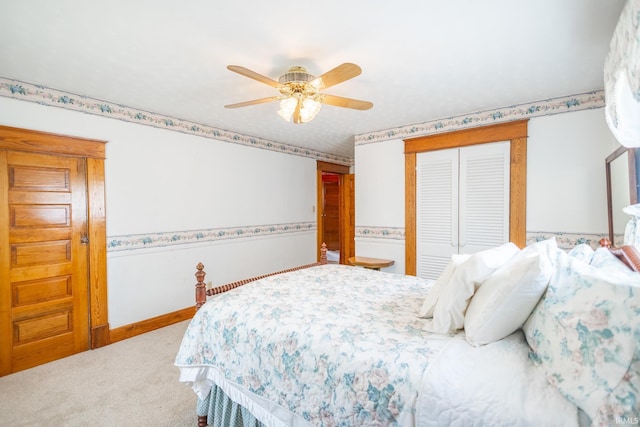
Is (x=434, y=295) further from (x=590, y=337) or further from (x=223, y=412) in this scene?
(x=223, y=412)

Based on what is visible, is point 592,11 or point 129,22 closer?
point 592,11

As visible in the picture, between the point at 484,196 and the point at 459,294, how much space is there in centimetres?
235

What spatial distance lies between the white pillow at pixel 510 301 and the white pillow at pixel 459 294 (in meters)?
0.09

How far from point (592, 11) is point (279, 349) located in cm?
231

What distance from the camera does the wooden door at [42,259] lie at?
7.95 feet

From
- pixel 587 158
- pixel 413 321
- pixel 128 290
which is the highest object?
pixel 587 158

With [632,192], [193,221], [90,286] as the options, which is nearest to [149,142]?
[193,221]

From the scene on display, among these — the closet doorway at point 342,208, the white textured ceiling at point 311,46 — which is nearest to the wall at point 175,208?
the white textured ceiling at point 311,46

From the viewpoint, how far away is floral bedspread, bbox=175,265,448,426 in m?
1.10

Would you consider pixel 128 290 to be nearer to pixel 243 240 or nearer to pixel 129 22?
pixel 243 240

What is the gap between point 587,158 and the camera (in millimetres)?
2803

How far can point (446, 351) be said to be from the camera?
1144mm

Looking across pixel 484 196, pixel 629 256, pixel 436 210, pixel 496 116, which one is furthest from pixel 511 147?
pixel 629 256

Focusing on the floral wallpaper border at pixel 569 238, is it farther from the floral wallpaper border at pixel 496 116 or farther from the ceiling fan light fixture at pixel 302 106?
the ceiling fan light fixture at pixel 302 106
